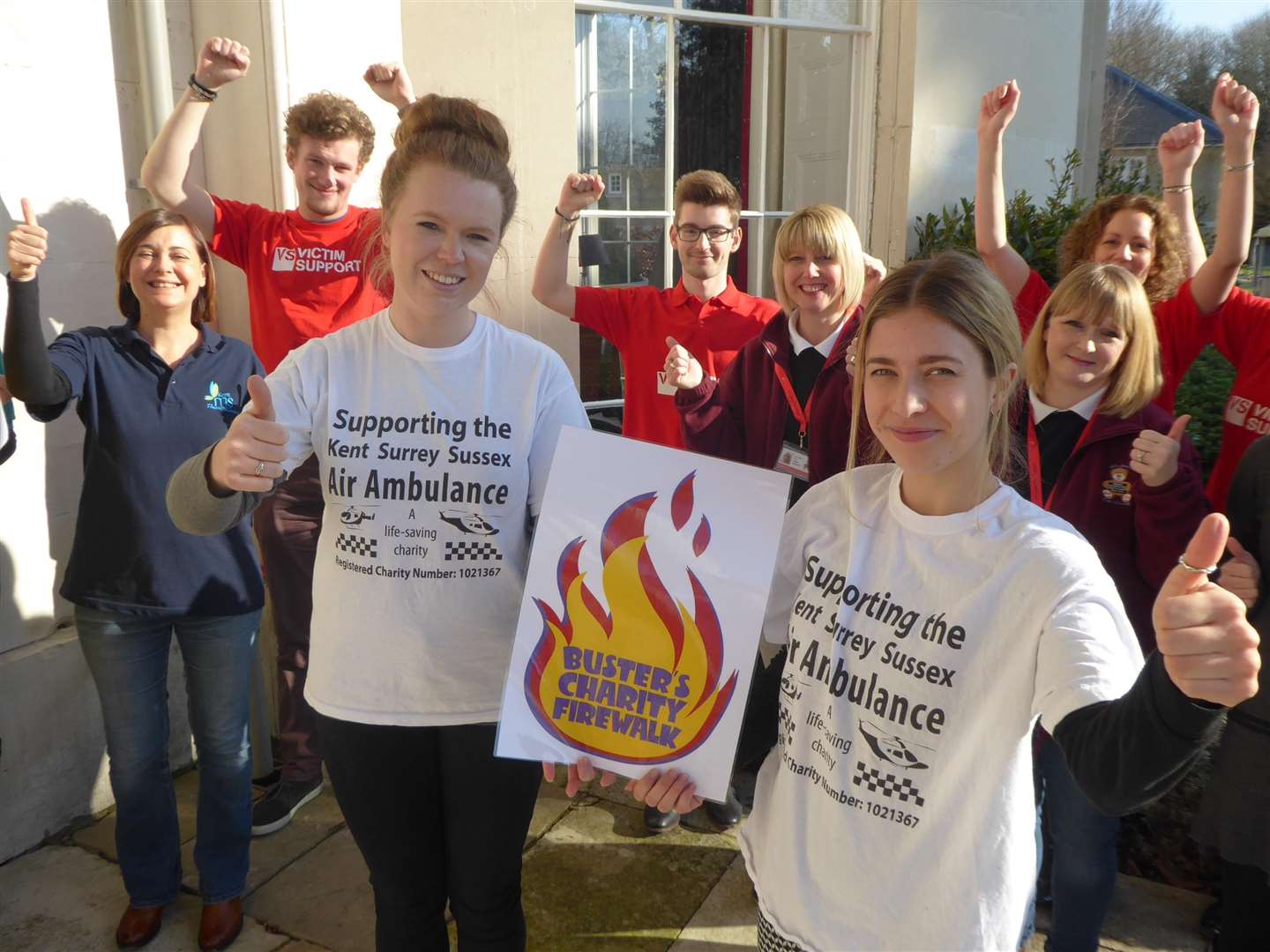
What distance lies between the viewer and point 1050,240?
16.4 feet

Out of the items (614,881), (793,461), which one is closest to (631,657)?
(793,461)

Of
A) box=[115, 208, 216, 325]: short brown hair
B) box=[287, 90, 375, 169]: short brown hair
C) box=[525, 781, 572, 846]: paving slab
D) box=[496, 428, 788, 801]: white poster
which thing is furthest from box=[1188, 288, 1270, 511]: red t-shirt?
box=[115, 208, 216, 325]: short brown hair

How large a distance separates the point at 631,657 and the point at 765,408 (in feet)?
4.01

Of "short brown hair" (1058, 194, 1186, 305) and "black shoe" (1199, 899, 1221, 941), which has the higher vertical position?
"short brown hair" (1058, 194, 1186, 305)

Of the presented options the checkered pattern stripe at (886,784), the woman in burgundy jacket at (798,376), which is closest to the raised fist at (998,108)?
the woman in burgundy jacket at (798,376)

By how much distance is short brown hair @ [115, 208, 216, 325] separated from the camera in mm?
2539

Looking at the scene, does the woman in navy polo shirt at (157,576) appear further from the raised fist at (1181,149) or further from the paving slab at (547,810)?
the raised fist at (1181,149)

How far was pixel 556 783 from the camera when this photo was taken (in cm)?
347

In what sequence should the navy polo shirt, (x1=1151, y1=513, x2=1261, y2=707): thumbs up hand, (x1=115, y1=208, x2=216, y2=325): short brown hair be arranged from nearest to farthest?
(x1=1151, y1=513, x2=1261, y2=707): thumbs up hand → the navy polo shirt → (x1=115, y1=208, x2=216, y2=325): short brown hair

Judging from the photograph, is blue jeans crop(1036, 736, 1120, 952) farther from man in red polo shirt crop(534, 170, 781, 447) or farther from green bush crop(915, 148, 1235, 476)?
green bush crop(915, 148, 1235, 476)

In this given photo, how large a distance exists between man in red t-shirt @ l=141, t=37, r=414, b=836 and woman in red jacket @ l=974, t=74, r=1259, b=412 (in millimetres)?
1896

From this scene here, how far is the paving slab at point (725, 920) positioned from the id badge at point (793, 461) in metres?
1.10

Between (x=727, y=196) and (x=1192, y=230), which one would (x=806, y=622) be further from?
(x=1192, y=230)

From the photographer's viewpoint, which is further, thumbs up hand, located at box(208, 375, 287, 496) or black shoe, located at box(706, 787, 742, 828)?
black shoe, located at box(706, 787, 742, 828)
